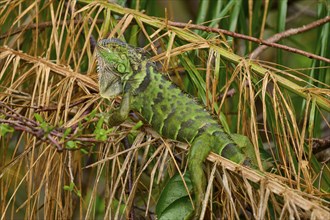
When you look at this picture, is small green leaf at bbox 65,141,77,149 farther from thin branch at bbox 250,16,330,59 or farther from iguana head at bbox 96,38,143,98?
thin branch at bbox 250,16,330,59

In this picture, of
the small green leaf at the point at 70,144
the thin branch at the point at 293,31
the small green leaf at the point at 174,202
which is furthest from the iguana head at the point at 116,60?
the small green leaf at the point at 70,144

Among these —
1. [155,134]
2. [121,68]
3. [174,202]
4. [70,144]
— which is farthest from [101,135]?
[121,68]

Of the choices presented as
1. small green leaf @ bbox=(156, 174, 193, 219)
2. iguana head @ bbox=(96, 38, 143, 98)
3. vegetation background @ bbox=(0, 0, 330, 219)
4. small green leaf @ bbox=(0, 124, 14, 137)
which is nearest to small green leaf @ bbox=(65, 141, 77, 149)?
vegetation background @ bbox=(0, 0, 330, 219)

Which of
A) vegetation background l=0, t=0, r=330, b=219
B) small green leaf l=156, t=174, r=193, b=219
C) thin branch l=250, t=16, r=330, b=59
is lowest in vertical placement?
small green leaf l=156, t=174, r=193, b=219

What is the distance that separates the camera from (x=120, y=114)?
2674 mm

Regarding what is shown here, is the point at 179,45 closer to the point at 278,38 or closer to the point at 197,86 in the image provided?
the point at 197,86

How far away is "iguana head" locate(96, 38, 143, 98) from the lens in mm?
2828

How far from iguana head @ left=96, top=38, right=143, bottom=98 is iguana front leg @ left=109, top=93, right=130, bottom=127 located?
6 cm

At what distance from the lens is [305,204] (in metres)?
2.16

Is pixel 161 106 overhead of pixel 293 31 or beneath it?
beneath

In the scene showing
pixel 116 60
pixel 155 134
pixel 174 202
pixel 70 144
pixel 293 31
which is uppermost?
pixel 293 31

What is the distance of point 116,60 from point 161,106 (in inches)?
10.8

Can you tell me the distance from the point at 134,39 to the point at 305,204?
4.65 ft

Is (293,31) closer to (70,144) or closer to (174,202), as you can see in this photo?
(174,202)
